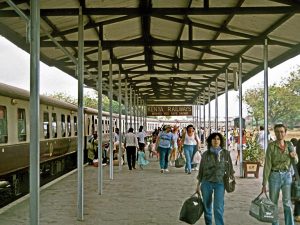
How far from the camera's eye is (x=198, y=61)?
16891 millimetres

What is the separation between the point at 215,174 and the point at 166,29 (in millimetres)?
6864

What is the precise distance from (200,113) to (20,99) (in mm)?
27284

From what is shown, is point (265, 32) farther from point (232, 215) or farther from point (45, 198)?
point (45, 198)

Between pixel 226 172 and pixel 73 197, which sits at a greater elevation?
pixel 226 172

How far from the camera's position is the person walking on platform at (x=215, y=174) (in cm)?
737

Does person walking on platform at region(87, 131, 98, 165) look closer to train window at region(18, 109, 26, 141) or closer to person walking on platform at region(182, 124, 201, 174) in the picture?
person walking on platform at region(182, 124, 201, 174)

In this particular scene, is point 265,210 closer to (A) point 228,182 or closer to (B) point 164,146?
(A) point 228,182

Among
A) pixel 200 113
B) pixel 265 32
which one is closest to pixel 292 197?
pixel 265 32

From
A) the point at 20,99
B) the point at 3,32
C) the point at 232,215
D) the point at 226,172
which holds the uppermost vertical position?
the point at 3,32

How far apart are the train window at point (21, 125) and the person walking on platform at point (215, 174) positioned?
251 inches

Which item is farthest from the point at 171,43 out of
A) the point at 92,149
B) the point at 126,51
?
the point at 92,149

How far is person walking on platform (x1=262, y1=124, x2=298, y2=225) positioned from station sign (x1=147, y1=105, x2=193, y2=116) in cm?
3780

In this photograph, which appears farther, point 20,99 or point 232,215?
point 20,99

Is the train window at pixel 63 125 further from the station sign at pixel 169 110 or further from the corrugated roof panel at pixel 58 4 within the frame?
the station sign at pixel 169 110
